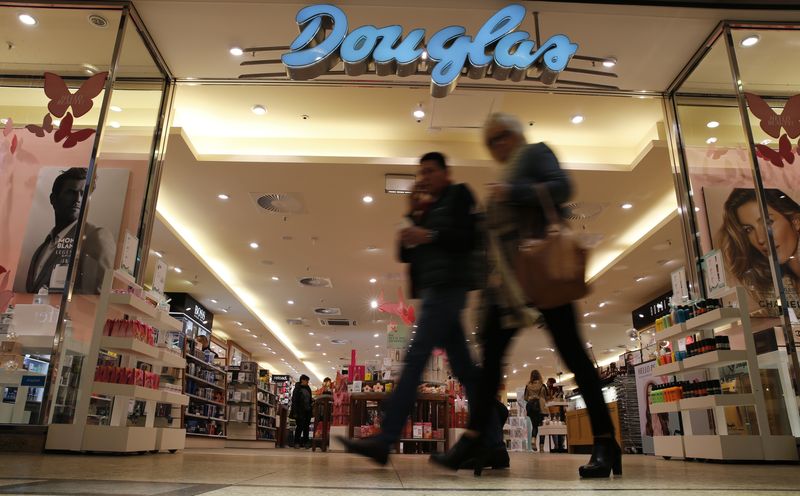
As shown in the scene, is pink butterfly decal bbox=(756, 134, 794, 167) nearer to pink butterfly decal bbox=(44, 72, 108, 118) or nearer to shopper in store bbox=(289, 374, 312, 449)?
pink butterfly decal bbox=(44, 72, 108, 118)

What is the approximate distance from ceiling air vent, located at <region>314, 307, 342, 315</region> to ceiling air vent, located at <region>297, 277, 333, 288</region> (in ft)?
7.37

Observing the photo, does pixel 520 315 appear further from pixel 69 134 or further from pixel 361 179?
pixel 361 179

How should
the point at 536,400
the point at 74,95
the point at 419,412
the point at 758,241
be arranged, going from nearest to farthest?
Answer: the point at 74,95
the point at 758,241
the point at 419,412
the point at 536,400

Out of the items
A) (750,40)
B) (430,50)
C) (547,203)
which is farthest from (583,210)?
(547,203)

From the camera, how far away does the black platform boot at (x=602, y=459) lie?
1.96 m

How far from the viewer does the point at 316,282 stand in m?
12.0

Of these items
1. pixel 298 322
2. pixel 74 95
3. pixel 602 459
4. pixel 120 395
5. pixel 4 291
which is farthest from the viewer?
pixel 298 322

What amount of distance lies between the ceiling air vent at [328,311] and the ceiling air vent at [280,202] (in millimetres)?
6510

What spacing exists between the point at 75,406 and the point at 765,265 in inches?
238

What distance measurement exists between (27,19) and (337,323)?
39.8ft

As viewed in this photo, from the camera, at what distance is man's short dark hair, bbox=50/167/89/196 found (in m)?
4.69

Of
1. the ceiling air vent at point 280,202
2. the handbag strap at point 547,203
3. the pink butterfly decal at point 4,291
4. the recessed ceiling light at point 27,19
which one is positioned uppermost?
the recessed ceiling light at point 27,19

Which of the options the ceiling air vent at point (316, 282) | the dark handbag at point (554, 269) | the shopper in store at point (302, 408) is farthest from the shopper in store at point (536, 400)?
the dark handbag at point (554, 269)

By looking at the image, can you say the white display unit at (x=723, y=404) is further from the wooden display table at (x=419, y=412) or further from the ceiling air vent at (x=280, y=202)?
the ceiling air vent at (x=280, y=202)
